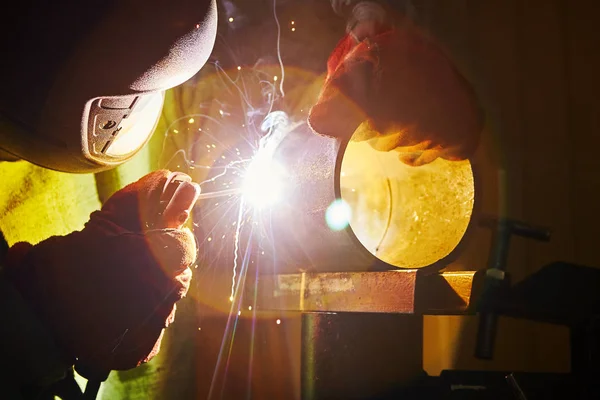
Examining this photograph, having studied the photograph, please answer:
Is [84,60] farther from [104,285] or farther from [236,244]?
[236,244]

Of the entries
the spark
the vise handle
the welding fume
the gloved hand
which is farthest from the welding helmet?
the vise handle

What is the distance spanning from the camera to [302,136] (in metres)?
1.64

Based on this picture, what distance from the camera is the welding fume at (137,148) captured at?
1.01 meters

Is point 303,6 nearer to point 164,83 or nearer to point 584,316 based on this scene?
point 164,83

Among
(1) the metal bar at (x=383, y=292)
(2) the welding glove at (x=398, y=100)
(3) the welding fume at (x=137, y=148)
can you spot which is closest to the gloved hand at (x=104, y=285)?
(3) the welding fume at (x=137, y=148)

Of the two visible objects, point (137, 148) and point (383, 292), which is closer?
point (383, 292)

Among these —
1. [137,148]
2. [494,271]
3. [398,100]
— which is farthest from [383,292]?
[137,148]

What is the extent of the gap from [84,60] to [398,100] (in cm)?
91

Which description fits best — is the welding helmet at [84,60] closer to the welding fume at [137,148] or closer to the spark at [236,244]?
the welding fume at [137,148]

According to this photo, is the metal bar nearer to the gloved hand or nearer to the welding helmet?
the gloved hand

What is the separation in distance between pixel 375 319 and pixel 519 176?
1.39 metres

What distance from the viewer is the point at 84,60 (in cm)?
101

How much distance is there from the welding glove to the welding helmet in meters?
0.44

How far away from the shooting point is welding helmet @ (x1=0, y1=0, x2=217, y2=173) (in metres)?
0.97
